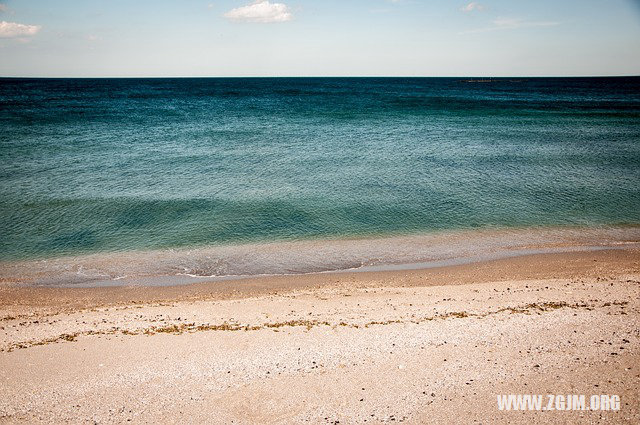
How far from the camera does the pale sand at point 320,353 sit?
25.2 ft

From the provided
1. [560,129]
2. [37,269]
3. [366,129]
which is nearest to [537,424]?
Result: [37,269]

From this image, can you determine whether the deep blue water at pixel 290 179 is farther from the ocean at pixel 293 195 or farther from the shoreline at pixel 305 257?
the shoreline at pixel 305 257

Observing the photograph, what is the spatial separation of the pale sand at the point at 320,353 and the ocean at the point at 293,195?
3259 mm

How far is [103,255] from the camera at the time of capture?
1669 cm

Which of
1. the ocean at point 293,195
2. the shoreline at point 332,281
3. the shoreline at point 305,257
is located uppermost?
the ocean at point 293,195

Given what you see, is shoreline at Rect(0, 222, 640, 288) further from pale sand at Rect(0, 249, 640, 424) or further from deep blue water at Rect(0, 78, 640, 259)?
pale sand at Rect(0, 249, 640, 424)

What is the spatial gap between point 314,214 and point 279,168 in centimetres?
1063

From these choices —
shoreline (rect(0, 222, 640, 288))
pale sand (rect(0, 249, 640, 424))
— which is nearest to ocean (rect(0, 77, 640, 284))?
shoreline (rect(0, 222, 640, 288))

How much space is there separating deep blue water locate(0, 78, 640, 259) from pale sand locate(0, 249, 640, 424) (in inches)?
235

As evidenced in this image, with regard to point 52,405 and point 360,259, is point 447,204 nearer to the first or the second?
point 360,259

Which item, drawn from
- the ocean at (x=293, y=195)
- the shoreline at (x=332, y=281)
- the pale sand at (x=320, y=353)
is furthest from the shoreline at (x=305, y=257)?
the pale sand at (x=320, y=353)

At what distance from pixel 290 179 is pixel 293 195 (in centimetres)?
388

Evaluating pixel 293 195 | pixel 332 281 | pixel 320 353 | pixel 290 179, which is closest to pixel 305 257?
pixel 332 281

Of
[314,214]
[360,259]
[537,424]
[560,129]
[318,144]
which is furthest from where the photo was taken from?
[560,129]
